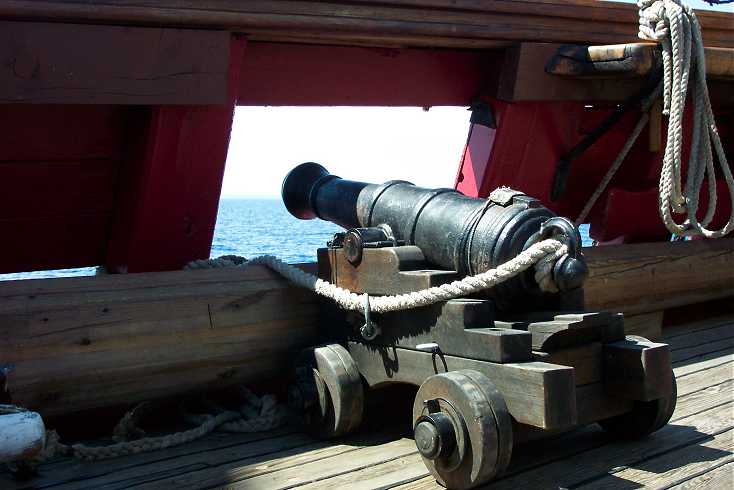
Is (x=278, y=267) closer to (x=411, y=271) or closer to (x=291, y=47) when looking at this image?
(x=411, y=271)

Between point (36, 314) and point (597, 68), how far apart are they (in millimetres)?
2670

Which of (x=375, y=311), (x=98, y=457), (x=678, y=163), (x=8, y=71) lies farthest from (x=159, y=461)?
(x=678, y=163)

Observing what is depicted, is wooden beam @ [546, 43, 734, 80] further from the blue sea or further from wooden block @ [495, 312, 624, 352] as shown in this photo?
wooden block @ [495, 312, 624, 352]

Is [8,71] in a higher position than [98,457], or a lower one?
higher

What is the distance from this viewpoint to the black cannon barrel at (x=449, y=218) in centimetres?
276

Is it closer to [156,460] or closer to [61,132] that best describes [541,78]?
[61,132]

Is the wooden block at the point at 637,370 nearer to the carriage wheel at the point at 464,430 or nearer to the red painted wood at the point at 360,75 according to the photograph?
the carriage wheel at the point at 464,430

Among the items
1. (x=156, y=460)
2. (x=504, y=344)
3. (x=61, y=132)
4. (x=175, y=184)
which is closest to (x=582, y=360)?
(x=504, y=344)

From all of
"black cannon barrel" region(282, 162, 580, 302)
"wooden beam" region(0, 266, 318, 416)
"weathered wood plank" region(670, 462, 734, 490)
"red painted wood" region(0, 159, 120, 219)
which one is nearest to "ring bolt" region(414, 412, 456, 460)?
"black cannon barrel" region(282, 162, 580, 302)

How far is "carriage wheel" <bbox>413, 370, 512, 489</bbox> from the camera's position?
2.45 m

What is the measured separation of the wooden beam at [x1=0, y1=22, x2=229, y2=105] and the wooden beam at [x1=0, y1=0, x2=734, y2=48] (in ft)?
0.15

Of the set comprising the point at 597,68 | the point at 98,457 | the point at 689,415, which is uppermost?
the point at 597,68

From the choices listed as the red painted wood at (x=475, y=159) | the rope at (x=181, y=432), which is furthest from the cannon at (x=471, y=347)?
the red painted wood at (x=475, y=159)

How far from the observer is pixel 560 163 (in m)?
5.08
